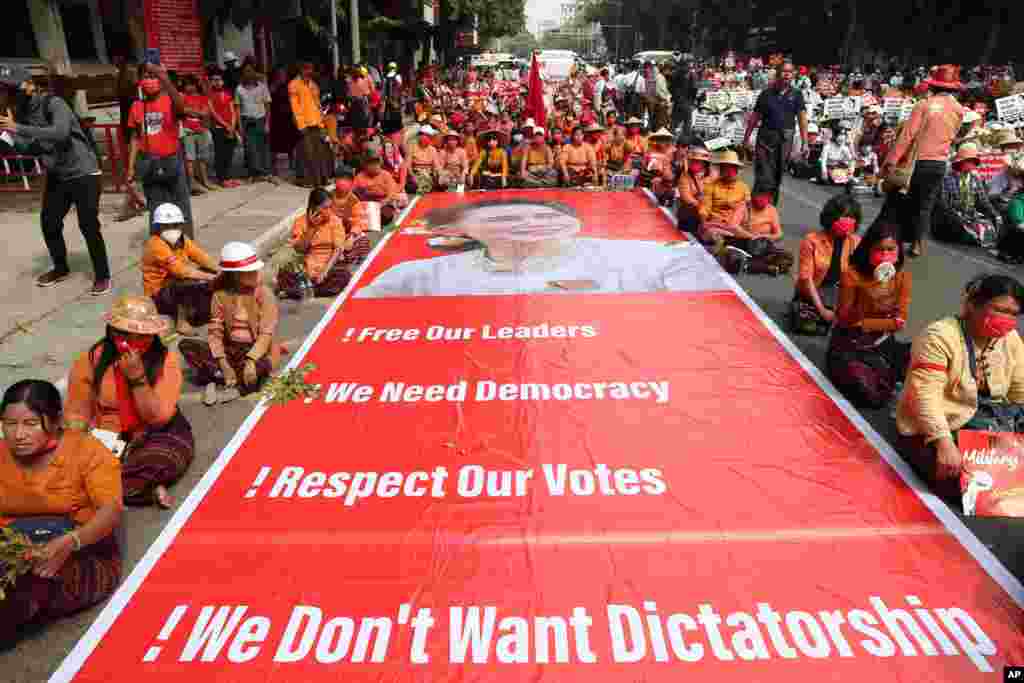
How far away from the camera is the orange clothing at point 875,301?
17.0 ft

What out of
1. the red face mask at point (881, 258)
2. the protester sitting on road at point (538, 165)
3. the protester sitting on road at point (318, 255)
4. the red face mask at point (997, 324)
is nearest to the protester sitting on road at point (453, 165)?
the protester sitting on road at point (538, 165)

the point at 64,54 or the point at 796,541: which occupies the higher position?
the point at 64,54

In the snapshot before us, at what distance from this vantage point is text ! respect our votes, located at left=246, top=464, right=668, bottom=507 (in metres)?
3.88

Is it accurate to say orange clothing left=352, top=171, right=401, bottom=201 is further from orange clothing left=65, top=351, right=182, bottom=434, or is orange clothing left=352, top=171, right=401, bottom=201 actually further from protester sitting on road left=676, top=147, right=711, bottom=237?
orange clothing left=65, top=351, right=182, bottom=434

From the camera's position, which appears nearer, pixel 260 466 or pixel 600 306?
pixel 260 466

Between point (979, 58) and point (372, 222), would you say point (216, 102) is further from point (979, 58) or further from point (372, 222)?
point (979, 58)

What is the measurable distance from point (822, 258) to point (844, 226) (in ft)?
0.95

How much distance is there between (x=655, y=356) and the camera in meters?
5.56

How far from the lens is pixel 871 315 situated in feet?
17.1

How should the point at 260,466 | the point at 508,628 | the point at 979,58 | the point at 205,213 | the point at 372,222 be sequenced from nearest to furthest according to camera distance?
1. the point at 508,628
2. the point at 260,466
3. the point at 372,222
4. the point at 205,213
5. the point at 979,58

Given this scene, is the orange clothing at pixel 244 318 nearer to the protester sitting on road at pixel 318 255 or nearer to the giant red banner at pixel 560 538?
the giant red banner at pixel 560 538

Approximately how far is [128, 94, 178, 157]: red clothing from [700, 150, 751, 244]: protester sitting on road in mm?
5387

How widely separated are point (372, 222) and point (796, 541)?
683cm

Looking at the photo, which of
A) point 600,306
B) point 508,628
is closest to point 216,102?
point 600,306
